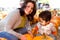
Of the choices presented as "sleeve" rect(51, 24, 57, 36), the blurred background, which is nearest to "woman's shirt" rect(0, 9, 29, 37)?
the blurred background

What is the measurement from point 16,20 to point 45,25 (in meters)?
0.23

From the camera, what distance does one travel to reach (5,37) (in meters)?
0.98

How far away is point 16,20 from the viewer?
40.4 inches

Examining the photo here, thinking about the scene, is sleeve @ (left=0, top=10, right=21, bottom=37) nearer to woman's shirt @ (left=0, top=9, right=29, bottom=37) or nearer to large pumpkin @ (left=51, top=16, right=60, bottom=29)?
woman's shirt @ (left=0, top=9, right=29, bottom=37)

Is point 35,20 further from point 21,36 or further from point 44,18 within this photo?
point 21,36

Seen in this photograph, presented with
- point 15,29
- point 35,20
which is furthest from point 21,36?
point 35,20

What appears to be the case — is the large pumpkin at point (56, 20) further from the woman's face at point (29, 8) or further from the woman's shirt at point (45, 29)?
the woman's face at point (29, 8)

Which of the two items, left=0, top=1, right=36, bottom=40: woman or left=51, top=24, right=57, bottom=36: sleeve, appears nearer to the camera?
left=0, top=1, right=36, bottom=40: woman

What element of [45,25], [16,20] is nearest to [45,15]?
[45,25]

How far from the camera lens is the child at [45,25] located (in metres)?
1.07

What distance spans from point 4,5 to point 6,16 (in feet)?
0.46

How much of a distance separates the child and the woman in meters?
0.09

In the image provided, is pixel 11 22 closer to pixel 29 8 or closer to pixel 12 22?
pixel 12 22

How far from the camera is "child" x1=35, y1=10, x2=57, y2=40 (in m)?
1.07
